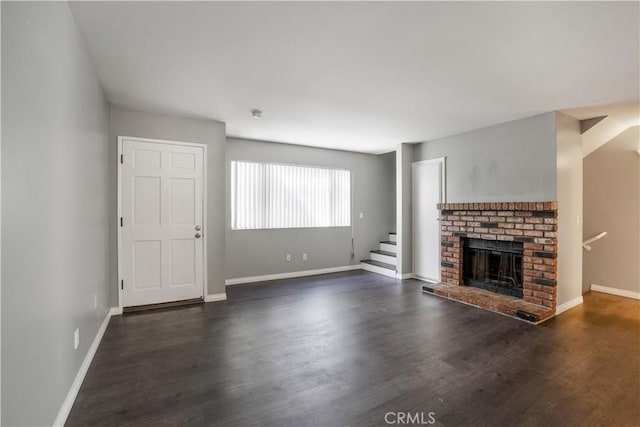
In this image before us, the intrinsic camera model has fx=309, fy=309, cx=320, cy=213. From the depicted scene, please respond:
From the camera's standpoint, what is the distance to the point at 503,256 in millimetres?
4348

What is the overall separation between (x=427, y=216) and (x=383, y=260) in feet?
4.64

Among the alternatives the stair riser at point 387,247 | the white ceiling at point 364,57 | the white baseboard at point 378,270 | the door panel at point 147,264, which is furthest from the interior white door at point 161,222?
the stair riser at point 387,247

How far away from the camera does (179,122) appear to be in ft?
13.3

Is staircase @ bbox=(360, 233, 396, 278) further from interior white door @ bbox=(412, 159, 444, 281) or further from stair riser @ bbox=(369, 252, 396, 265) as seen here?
interior white door @ bbox=(412, 159, 444, 281)

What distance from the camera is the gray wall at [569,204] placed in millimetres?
3777

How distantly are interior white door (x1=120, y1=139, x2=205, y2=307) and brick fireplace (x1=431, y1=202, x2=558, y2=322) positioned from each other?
140 inches

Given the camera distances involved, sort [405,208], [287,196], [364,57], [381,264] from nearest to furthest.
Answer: [364,57], [405,208], [287,196], [381,264]

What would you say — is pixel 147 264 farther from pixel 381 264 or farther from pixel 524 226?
pixel 524 226

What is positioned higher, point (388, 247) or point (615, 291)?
point (388, 247)

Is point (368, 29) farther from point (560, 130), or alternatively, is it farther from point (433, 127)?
point (560, 130)

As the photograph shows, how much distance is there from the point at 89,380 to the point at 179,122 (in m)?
3.01

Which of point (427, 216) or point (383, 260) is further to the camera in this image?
point (383, 260)

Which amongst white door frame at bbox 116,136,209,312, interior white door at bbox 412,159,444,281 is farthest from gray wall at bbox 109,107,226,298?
interior white door at bbox 412,159,444,281

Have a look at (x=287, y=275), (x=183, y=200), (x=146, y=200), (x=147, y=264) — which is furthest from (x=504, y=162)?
(x=147, y=264)
